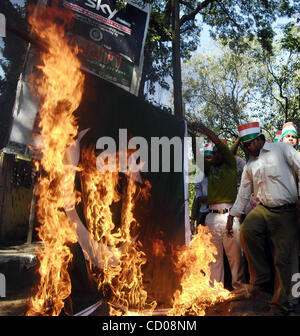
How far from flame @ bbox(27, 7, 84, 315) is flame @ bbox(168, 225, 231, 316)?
4.22ft

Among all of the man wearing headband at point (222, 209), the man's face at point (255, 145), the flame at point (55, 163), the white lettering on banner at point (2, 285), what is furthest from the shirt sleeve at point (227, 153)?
the white lettering on banner at point (2, 285)

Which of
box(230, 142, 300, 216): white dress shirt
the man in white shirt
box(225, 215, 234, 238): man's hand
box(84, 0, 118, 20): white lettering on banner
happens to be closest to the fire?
box(225, 215, 234, 238): man's hand

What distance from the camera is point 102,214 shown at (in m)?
3.79

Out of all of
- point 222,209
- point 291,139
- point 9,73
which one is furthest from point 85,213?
point 9,73

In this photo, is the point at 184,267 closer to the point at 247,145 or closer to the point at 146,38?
the point at 247,145

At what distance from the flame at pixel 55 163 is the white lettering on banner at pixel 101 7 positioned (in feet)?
14.9

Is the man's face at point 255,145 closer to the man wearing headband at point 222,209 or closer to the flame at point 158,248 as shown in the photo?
the man wearing headband at point 222,209

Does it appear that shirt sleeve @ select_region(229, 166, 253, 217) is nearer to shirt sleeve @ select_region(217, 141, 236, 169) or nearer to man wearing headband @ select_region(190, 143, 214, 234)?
shirt sleeve @ select_region(217, 141, 236, 169)

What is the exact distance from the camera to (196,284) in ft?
12.9

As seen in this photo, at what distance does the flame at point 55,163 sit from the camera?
336 centimetres

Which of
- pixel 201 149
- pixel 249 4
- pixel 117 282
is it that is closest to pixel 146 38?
pixel 249 4

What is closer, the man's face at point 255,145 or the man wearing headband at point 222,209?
the man's face at point 255,145

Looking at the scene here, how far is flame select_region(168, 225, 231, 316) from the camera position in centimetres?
362

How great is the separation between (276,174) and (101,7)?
258 inches
